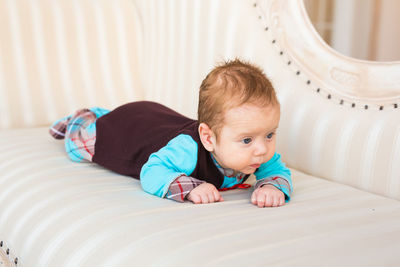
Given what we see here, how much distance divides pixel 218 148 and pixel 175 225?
0.29 metres

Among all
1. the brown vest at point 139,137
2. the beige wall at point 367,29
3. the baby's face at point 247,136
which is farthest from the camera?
the beige wall at point 367,29

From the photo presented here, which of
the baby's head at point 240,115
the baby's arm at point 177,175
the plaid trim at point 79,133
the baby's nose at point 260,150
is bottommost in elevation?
the plaid trim at point 79,133

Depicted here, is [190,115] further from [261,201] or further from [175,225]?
[175,225]

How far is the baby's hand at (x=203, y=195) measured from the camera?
3.87 ft

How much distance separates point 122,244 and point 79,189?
359mm

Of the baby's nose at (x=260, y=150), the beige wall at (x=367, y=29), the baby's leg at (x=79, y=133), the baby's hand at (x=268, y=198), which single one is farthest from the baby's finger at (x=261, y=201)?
the beige wall at (x=367, y=29)

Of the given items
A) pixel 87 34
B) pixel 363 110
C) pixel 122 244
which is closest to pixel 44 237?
pixel 122 244

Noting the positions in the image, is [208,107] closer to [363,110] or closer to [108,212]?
[108,212]

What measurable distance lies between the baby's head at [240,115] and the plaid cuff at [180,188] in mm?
102

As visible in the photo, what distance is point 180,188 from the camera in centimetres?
120

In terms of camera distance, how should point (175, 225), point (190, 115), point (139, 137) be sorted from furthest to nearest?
point (190, 115) → point (139, 137) → point (175, 225)

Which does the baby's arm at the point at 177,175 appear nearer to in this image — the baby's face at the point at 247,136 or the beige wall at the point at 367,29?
the baby's face at the point at 247,136

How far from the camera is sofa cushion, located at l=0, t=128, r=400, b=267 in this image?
0.89 metres

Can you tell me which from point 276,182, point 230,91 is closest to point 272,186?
point 276,182
